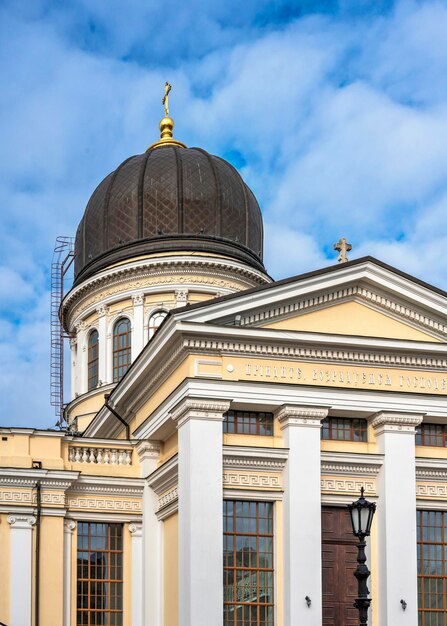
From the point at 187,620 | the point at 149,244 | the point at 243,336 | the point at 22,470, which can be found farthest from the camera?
the point at 149,244

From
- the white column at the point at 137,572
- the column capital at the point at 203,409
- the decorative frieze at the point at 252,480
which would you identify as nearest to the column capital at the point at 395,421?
the decorative frieze at the point at 252,480

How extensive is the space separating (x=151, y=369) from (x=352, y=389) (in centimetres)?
500

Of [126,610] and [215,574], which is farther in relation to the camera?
[126,610]

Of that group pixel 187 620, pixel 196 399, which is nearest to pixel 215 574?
pixel 187 620

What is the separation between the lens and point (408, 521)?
27.7 metres

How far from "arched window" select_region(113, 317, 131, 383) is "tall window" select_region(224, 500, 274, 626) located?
42.6 ft

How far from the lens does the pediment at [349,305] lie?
2788cm

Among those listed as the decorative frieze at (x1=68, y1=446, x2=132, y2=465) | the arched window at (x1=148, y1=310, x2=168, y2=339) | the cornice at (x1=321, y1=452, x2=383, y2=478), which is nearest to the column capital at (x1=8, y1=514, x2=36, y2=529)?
the decorative frieze at (x1=68, y1=446, x2=132, y2=465)

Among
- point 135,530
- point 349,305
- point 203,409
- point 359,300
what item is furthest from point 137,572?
point 359,300

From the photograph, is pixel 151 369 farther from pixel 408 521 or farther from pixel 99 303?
pixel 99 303

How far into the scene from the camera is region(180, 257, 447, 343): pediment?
27875mm

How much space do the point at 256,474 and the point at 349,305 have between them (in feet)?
15.5

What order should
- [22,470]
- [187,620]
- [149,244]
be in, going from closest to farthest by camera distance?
[187,620] < [22,470] < [149,244]

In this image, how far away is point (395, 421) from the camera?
2802 cm
